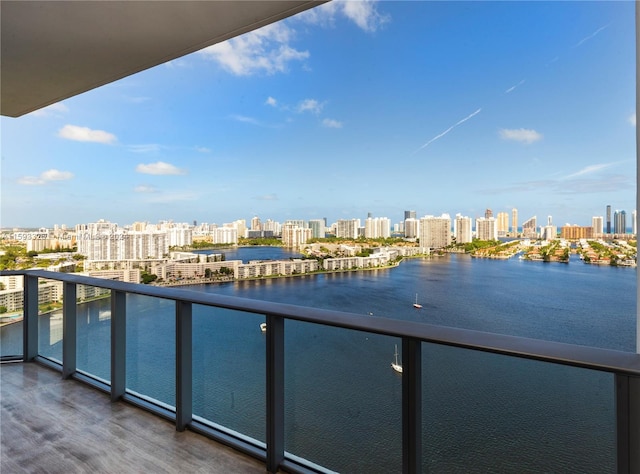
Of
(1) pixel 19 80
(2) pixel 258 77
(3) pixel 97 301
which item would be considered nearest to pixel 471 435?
(3) pixel 97 301

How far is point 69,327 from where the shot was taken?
293cm

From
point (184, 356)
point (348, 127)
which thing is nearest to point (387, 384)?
point (184, 356)

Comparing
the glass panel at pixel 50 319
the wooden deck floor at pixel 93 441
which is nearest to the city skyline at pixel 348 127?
the glass panel at pixel 50 319

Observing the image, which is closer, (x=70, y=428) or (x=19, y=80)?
(x=70, y=428)

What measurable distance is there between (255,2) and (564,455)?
251cm

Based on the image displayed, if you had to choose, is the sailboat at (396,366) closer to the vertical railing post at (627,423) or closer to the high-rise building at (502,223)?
the vertical railing post at (627,423)

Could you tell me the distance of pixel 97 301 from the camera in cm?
267

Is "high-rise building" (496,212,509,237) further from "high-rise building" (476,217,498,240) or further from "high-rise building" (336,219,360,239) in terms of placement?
"high-rise building" (336,219,360,239)

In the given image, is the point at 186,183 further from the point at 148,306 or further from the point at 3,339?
the point at 148,306

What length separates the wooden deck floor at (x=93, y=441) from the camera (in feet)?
5.78

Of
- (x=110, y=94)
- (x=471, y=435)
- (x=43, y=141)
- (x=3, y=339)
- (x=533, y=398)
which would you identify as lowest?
(x=3, y=339)

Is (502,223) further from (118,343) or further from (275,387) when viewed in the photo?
(118,343)

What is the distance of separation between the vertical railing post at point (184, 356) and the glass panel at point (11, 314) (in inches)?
93.5

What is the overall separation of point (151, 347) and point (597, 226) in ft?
12.3
